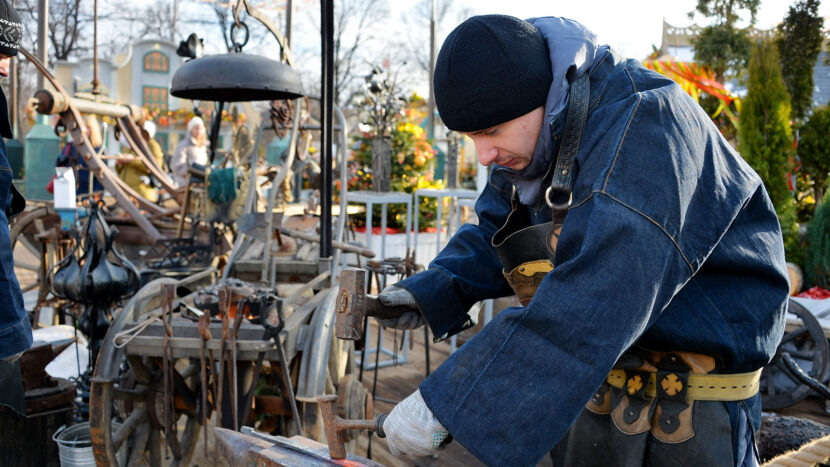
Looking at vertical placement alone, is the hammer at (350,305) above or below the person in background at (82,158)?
below

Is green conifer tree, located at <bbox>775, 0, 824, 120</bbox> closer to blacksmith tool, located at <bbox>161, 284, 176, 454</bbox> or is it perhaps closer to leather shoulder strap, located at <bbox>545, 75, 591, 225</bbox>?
blacksmith tool, located at <bbox>161, 284, 176, 454</bbox>

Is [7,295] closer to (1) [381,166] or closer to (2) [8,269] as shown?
(2) [8,269]

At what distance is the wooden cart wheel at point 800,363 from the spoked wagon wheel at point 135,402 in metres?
3.56

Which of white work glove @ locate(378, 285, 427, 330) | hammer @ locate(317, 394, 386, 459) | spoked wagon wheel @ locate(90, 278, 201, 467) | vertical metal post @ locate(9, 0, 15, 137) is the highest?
vertical metal post @ locate(9, 0, 15, 137)

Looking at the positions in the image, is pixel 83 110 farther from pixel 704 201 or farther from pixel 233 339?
pixel 704 201

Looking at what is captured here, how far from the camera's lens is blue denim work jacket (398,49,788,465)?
115cm

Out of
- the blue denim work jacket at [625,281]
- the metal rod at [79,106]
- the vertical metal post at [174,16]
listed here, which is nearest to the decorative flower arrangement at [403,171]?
the metal rod at [79,106]

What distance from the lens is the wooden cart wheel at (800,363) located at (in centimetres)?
438

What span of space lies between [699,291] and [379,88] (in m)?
6.03

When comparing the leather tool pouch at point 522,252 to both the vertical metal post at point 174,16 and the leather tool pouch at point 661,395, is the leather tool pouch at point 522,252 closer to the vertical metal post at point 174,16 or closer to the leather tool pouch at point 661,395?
the leather tool pouch at point 661,395

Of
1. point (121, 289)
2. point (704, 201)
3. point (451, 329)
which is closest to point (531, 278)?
point (451, 329)

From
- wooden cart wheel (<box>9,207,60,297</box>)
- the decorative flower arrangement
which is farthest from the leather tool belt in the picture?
the decorative flower arrangement

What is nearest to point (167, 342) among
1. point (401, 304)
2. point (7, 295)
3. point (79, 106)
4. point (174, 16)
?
point (7, 295)

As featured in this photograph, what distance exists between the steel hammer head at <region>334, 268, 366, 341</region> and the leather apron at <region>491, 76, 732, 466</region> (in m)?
0.42
